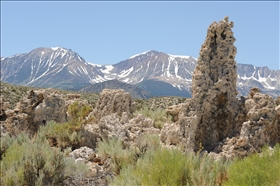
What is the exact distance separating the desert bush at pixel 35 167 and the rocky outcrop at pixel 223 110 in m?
2.84

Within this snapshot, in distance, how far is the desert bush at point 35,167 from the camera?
22.1 ft

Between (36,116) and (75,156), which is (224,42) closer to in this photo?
(75,156)

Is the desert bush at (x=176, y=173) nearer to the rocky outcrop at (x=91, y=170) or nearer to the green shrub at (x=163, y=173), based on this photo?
the green shrub at (x=163, y=173)

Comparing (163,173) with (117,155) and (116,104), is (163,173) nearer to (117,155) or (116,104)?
(117,155)

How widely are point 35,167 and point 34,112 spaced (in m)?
4.39

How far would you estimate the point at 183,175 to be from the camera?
5.42 meters

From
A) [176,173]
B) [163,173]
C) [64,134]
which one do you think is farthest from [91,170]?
[176,173]

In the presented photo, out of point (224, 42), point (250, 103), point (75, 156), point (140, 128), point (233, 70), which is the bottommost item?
point (75, 156)

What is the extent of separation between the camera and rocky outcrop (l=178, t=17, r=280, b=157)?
24.0 feet

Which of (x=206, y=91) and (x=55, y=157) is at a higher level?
(x=206, y=91)

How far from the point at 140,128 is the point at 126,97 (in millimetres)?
2219

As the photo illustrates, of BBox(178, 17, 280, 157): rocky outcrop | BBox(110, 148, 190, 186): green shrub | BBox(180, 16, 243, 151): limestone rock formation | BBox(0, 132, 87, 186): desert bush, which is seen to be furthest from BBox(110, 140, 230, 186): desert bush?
BBox(180, 16, 243, 151): limestone rock formation

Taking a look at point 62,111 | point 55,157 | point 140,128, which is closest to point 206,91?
point 140,128

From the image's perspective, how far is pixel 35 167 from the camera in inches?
279
